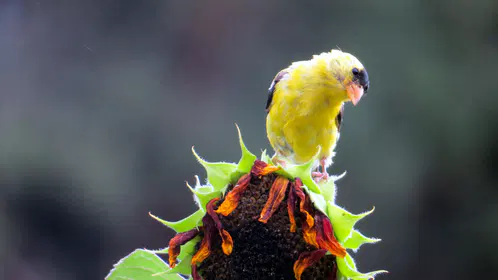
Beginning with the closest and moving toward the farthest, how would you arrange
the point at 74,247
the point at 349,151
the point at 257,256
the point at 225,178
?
the point at 257,256, the point at 225,178, the point at 349,151, the point at 74,247

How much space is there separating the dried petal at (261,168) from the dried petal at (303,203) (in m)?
0.06

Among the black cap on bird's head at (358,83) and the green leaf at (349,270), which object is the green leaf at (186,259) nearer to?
the green leaf at (349,270)

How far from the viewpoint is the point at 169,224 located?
1.40 meters

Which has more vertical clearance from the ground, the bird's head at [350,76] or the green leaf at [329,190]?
the bird's head at [350,76]

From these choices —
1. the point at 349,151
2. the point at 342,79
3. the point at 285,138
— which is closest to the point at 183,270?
the point at 285,138

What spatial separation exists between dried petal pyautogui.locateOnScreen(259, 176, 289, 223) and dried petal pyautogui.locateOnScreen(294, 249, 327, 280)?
11cm

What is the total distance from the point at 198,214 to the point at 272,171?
205 mm

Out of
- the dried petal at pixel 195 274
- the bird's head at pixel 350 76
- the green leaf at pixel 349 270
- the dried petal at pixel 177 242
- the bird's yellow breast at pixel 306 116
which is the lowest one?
the dried petal at pixel 195 274

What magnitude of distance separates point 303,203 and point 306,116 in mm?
1085

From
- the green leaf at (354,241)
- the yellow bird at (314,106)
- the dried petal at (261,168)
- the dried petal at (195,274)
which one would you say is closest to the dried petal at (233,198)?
the dried petal at (261,168)

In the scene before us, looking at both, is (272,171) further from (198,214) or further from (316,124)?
(316,124)

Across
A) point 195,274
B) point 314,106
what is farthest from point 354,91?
point 195,274

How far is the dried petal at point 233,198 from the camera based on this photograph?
1.34 metres

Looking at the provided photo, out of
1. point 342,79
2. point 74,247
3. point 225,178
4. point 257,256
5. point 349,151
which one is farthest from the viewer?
point 74,247
